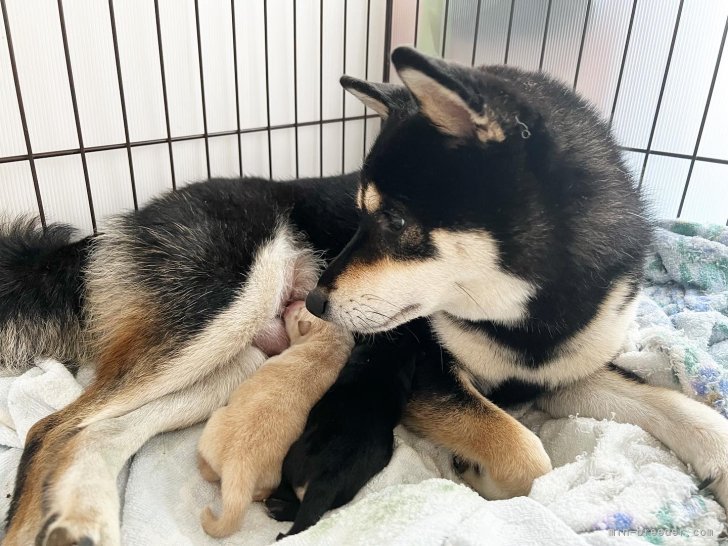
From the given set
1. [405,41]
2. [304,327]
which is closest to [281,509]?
[304,327]

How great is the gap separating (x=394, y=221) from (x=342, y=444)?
1.63 ft

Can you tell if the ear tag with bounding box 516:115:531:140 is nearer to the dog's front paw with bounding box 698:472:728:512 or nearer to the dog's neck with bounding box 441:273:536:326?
the dog's neck with bounding box 441:273:536:326

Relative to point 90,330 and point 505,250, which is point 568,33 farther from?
point 90,330

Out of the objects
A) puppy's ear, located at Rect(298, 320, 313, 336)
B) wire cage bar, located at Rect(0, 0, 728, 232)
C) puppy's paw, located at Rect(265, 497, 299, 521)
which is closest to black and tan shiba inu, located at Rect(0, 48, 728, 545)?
puppy's ear, located at Rect(298, 320, 313, 336)

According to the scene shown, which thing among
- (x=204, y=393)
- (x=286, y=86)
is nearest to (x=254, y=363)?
(x=204, y=393)

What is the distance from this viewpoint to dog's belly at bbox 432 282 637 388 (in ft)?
4.25

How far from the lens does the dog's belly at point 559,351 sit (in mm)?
1296

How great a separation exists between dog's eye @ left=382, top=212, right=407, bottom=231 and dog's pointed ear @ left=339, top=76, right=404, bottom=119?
28 cm

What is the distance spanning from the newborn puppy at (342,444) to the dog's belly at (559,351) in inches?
7.8

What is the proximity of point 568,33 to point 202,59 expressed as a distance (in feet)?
5.00

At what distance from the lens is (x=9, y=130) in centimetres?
167

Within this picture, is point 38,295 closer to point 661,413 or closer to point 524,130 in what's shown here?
point 524,130

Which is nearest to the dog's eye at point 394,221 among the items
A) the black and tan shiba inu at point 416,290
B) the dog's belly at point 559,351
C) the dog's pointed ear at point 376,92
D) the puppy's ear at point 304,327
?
the black and tan shiba inu at point 416,290

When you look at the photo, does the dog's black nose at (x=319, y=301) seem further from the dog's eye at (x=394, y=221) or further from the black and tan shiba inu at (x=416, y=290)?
the dog's eye at (x=394, y=221)
